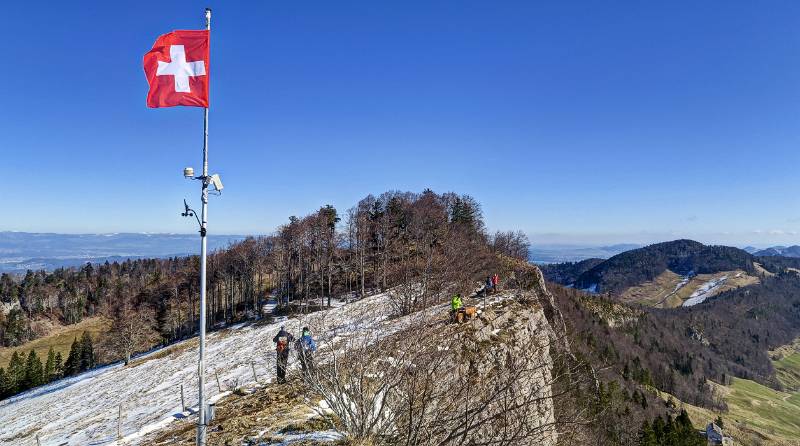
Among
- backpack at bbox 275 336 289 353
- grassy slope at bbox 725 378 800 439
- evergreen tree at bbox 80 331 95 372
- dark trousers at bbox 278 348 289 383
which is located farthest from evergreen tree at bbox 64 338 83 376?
grassy slope at bbox 725 378 800 439

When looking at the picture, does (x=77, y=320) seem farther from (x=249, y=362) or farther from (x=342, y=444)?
(x=342, y=444)

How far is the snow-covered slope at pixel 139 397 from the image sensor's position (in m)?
19.4

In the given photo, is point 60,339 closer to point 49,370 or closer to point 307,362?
point 49,370

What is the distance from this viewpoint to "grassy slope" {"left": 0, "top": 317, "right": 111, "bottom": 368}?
9857cm

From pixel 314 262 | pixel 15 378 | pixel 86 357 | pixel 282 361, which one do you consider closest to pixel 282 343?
pixel 282 361

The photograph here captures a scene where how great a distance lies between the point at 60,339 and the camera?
108812 mm

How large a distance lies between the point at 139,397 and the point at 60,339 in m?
113

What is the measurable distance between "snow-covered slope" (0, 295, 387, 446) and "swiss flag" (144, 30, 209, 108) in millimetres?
8234

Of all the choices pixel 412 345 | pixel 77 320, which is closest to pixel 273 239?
pixel 412 345

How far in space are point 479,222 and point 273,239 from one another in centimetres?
4110

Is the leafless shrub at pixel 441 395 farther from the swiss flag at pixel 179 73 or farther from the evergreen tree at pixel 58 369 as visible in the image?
the evergreen tree at pixel 58 369

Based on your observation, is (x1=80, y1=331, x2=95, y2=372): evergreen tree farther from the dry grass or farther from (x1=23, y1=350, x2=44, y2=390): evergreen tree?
the dry grass

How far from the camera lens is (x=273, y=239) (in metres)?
78.2

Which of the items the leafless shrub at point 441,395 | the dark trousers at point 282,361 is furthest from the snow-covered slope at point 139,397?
the leafless shrub at point 441,395
